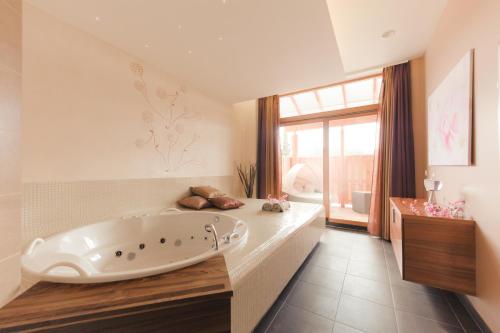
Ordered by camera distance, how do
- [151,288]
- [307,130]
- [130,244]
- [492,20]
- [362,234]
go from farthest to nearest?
1. [307,130]
2. [362,234]
3. [130,244]
4. [492,20]
5. [151,288]

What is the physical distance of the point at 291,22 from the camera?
1.52m

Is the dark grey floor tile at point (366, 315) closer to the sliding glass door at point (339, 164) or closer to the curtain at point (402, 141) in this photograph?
the curtain at point (402, 141)

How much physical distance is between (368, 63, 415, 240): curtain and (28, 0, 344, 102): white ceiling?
1.03m

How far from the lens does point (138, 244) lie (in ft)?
5.79

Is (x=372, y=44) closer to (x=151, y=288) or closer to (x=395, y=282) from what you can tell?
(x=395, y=282)

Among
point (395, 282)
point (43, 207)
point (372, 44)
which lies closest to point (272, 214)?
point (395, 282)

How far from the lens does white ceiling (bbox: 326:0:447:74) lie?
1824mm

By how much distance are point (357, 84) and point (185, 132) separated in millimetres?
3096

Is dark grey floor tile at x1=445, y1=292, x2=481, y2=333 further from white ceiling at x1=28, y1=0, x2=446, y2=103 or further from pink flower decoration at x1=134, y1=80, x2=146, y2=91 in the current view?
pink flower decoration at x1=134, y1=80, x2=146, y2=91

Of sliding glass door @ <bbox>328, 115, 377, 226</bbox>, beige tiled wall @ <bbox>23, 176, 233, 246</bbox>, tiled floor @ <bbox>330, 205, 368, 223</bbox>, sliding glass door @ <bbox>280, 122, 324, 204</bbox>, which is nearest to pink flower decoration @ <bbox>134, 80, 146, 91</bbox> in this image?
beige tiled wall @ <bbox>23, 176, 233, 246</bbox>

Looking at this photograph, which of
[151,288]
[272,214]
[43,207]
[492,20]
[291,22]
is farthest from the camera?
[272,214]

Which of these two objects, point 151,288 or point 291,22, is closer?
point 151,288

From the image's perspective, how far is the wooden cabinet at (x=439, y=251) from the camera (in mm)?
1336

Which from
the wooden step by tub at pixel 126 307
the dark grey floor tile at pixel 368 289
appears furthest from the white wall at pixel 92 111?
the dark grey floor tile at pixel 368 289
